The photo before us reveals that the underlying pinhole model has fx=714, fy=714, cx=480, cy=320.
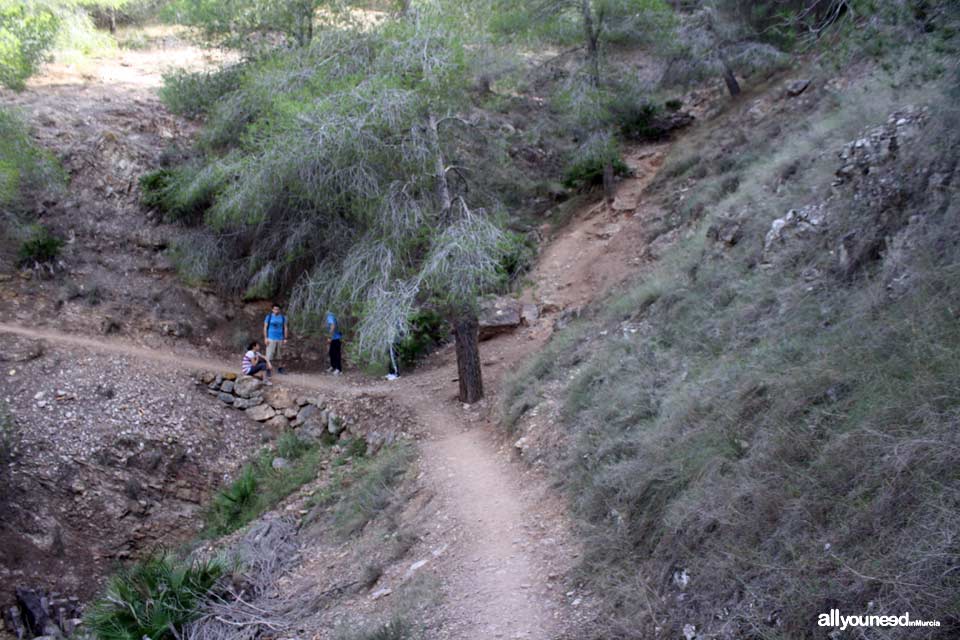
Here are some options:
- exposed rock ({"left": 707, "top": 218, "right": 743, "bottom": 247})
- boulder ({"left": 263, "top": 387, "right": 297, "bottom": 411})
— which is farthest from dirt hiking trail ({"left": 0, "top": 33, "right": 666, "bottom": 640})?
exposed rock ({"left": 707, "top": 218, "right": 743, "bottom": 247})

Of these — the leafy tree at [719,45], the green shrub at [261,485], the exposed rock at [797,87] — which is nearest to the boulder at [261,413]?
the green shrub at [261,485]

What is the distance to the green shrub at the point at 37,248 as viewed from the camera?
1535cm

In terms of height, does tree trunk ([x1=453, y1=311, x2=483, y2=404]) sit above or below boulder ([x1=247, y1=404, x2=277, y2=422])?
above

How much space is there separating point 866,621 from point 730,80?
1780 centimetres

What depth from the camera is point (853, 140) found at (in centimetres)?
972

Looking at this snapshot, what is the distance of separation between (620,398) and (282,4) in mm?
13026

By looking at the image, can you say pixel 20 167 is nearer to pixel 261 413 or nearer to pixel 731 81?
pixel 261 413

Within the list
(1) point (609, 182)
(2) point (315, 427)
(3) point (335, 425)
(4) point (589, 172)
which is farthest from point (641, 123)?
(2) point (315, 427)

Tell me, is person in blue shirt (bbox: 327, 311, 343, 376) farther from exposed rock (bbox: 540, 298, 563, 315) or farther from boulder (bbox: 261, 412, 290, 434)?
exposed rock (bbox: 540, 298, 563, 315)

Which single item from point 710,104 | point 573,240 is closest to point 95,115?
point 573,240

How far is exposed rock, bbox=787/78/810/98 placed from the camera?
16.4 meters

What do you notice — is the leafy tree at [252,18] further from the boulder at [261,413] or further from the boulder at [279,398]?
the boulder at [261,413]

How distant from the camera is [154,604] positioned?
748 cm

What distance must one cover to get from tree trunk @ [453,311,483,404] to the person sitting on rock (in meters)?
4.63
